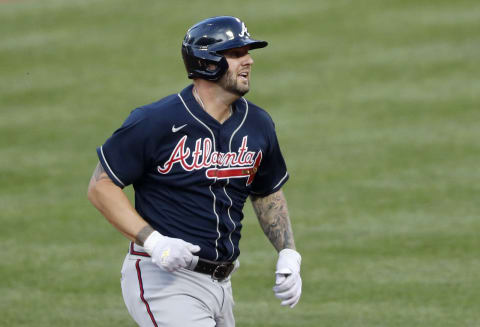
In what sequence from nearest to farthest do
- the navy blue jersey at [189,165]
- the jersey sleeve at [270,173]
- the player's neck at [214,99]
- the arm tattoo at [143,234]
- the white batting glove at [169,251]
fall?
the white batting glove at [169,251]
the arm tattoo at [143,234]
the navy blue jersey at [189,165]
the player's neck at [214,99]
the jersey sleeve at [270,173]

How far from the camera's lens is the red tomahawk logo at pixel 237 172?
5246mm

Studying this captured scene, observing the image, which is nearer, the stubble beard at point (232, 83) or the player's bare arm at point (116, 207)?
the player's bare arm at point (116, 207)

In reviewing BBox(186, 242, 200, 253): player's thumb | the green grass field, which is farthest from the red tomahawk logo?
the green grass field

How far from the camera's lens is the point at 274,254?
377 inches

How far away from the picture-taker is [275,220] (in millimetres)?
5707

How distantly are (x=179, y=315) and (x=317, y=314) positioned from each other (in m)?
3.23

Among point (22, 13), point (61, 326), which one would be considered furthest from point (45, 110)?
point (61, 326)

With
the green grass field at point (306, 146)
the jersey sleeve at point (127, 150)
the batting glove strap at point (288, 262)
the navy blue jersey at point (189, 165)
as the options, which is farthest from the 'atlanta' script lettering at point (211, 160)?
the green grass field at point (306, 146)

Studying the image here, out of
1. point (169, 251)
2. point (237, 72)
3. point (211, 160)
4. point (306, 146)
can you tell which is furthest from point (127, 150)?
point (306, 146)

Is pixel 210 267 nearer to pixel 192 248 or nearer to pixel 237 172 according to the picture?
pixel 192 248

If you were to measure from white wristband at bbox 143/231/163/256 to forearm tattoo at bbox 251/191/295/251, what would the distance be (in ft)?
3.21

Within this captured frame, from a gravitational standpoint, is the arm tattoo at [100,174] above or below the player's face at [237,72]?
below

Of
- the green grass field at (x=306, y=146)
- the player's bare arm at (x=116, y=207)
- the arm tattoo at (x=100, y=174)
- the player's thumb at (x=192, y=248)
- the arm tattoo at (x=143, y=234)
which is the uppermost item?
the arm tattoo at (x=100, y=174)

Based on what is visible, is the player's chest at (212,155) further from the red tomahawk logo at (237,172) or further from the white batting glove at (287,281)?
the white batting glove at (287,281)
